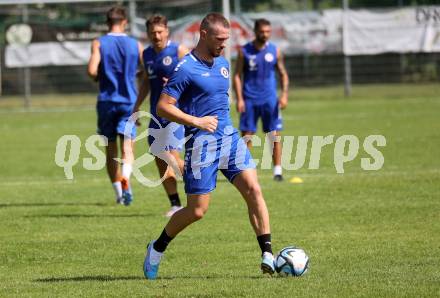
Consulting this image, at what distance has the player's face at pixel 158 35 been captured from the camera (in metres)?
11.5

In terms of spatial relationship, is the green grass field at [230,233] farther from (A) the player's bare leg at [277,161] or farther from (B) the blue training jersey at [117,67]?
(B) the blue training jersey at [117,67]

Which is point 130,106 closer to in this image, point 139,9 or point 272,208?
point 272,208

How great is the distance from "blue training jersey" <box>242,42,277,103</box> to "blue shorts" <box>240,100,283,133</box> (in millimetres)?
79

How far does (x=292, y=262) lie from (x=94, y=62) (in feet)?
18.0

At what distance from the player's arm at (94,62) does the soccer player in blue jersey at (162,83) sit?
2.24 ft

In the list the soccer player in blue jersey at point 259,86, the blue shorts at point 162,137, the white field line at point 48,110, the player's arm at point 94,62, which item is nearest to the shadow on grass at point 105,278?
the blue shorts at point 162,137

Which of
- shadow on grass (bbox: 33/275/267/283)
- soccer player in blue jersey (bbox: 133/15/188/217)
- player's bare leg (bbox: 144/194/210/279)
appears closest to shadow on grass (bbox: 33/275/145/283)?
shadow on grass (bbox: 33/275/267/283)

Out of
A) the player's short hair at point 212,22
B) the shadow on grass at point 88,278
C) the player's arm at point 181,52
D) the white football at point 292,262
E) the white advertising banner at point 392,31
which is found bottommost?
the white advertising banner at point 392,31

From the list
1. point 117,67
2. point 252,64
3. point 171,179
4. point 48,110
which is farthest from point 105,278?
point 48,110

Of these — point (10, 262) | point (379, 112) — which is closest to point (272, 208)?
point (10, 262)

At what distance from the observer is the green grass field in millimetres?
7320

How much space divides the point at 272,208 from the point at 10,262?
12.7 feet

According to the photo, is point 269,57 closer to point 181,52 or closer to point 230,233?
point 181,52

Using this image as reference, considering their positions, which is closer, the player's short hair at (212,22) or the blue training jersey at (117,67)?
the player's short hair at (212,22)
